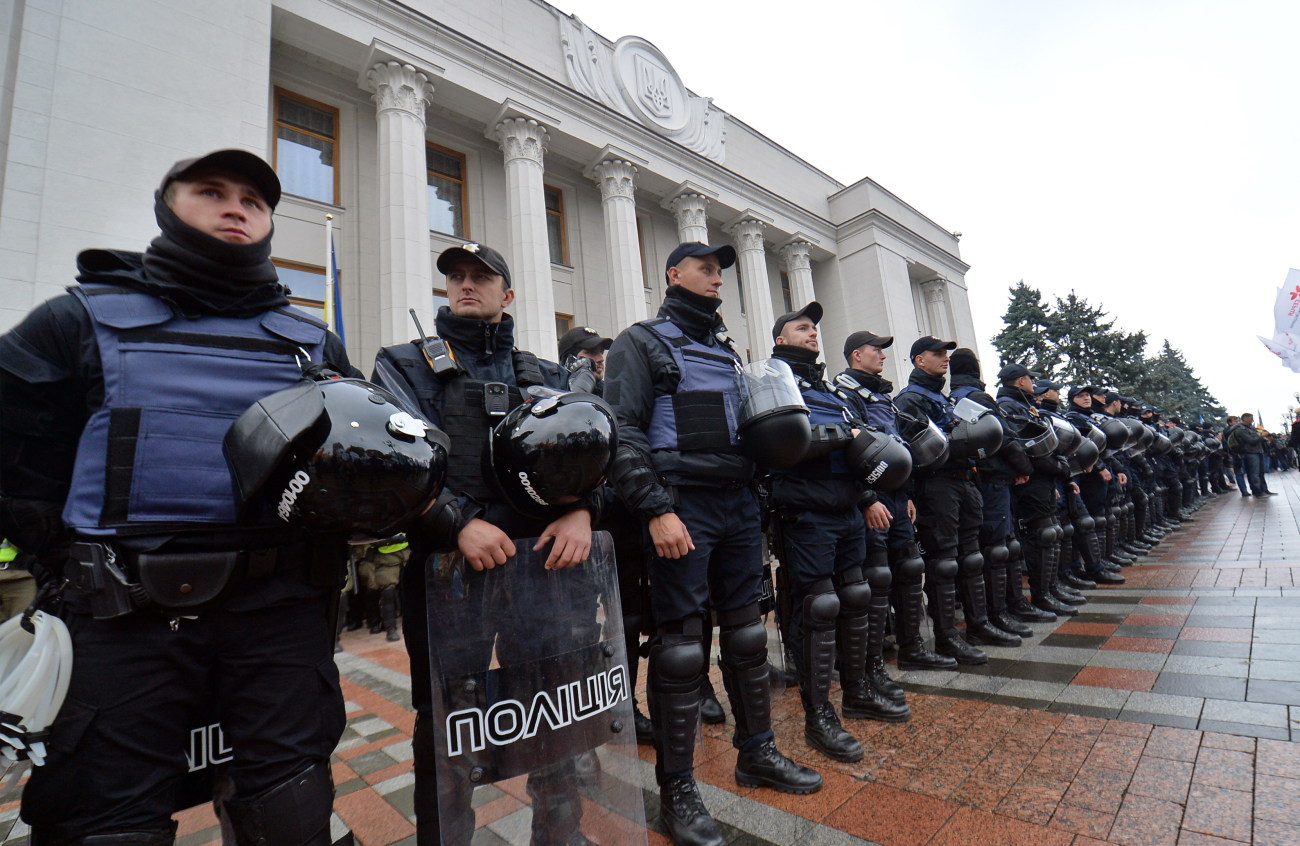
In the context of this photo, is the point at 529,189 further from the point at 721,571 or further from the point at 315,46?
the point at 721,571

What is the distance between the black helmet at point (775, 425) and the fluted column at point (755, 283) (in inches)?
604

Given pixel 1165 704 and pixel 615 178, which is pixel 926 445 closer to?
pixel 1165 704

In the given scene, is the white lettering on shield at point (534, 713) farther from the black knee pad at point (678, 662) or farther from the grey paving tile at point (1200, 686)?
the grey paving tile at point (1200, 686)

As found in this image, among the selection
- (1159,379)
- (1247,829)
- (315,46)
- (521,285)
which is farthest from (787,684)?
(1159,379)

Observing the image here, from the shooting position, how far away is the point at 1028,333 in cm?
3141

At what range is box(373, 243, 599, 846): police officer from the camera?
157cm

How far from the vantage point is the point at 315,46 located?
11.1m

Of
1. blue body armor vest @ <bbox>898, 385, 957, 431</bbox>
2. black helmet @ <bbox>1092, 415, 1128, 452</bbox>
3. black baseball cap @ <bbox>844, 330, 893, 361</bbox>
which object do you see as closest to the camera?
black baseball cap @ <bbox>844, 330, 893, 361</bbox>

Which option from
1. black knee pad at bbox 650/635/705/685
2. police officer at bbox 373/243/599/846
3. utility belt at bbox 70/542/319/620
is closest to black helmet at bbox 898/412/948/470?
black knee pad at bbox 650/635/705/685

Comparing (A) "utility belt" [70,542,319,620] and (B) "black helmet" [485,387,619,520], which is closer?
(A) "utility belt" [70,542,319,620]

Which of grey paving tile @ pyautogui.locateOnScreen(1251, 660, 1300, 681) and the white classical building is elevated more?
the white classical building

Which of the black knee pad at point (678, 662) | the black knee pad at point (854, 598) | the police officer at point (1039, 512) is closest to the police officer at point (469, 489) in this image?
the black knee pad at point (678, 662)

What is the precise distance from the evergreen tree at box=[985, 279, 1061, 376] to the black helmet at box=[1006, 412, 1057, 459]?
30483 millimetres

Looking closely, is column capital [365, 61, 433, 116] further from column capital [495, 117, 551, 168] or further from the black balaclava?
the black balaclava
